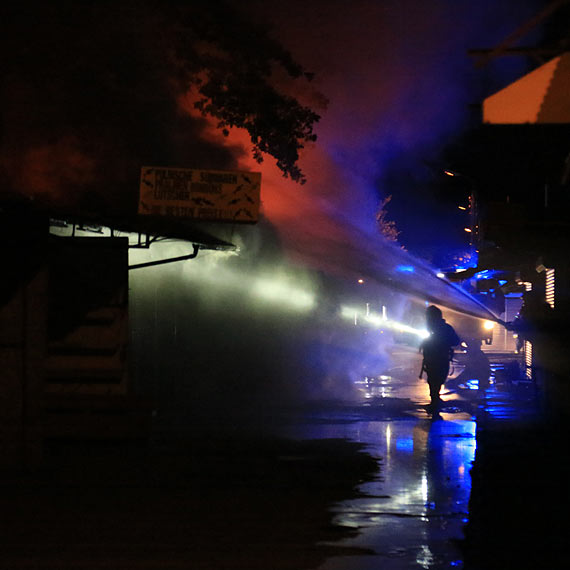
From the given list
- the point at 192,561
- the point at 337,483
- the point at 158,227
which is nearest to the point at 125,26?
the point at 158,227

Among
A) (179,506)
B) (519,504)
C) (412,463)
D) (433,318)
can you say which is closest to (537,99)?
(519,504)

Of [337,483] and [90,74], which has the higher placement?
[90,74]

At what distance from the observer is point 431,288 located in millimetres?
20609

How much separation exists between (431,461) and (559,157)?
753 cm

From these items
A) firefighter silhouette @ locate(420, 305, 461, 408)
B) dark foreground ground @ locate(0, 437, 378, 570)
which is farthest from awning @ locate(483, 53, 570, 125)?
firefighter silhouette @ locate(420, 305, 461, 408)

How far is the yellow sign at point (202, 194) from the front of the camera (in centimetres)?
1055

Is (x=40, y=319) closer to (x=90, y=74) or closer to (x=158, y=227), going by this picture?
(x=158, y=227)

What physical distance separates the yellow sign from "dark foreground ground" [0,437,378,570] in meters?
2.80

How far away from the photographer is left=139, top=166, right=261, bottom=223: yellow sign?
34.6ft

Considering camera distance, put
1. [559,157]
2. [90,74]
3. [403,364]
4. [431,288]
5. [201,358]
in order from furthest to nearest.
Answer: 1. [403,364]
2. [431,288]
3. [201,358]
4. [559,157]
5. [90,74]

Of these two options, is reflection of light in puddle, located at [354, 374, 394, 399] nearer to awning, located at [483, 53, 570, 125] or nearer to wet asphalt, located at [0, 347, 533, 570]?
wet asphalt, located at [0, 347, 533, 570]

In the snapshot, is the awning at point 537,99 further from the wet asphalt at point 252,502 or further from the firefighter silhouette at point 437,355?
the firefighter silhouette at point 437,355

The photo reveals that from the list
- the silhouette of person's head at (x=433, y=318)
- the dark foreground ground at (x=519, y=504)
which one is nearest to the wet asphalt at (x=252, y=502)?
the dark foreground ground at (x=519, y=504)

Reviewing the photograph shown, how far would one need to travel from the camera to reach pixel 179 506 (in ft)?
23.6
